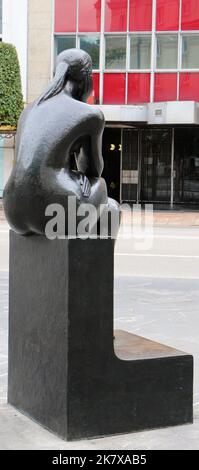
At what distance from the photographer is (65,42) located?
93.4 feet

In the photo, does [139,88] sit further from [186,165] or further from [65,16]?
[65,16]

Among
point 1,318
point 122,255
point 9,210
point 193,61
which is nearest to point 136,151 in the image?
point 193,61

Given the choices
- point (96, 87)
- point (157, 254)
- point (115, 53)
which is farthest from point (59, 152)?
point (115, 53)

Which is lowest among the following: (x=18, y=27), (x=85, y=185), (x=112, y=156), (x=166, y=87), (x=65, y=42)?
(x=112, y=156)

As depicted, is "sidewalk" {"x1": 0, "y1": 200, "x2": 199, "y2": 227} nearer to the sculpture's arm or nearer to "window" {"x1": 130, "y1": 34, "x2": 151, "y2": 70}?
"window" {"x1": 130, "y1": 34, "x2": 151, "y2": 70}

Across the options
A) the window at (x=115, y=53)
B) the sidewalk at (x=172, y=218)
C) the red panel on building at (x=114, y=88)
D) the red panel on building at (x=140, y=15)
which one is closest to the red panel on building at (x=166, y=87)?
the red panel on building at (x=114, y=88)

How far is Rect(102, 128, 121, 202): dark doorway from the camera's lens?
3009cm

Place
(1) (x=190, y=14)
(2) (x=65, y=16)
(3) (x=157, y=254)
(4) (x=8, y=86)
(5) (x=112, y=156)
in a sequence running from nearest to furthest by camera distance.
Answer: (3) (x=157, y=254), (4) (x=8, y=86), (1) (x=190, y=14), (2) (x=65, y=16), (5) (x=112, y=156)

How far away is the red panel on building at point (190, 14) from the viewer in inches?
1064

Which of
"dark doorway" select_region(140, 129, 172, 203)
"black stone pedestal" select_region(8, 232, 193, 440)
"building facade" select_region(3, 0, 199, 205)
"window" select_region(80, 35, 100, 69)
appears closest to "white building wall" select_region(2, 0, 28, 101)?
"building facade" select_region(3, 0, 199, 205)

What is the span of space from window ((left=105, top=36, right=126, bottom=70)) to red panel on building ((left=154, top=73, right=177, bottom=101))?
4.76 feet

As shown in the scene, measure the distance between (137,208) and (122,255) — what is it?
14.2 m

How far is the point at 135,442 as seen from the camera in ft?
14.0

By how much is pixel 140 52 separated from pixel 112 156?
4.46 meters
